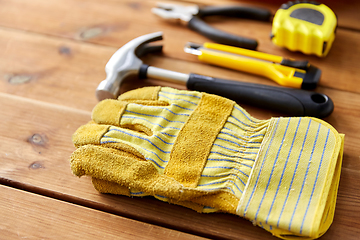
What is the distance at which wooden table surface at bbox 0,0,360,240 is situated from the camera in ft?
2.17

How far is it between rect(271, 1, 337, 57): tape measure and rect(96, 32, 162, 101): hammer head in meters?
0.36

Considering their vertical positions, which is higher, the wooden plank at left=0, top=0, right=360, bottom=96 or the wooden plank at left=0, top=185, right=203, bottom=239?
the wooden plank at left=0, top=0, right=360, bottom=96

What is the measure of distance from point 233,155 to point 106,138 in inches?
10.2

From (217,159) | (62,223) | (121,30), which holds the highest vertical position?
(121,30)

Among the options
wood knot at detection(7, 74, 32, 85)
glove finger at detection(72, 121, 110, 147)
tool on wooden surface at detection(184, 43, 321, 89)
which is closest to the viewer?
glove finger at detection(72, 121, 110, 147)

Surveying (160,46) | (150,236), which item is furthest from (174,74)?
(150,236)

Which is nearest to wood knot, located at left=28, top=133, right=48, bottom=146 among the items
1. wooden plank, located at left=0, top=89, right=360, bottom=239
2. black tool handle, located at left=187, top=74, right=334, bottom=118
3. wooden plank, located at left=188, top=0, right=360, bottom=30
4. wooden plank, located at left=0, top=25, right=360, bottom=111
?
wooden plank, located at left=0, top=89, right=360, bottom=239

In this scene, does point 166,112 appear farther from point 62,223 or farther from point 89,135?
point 62,223

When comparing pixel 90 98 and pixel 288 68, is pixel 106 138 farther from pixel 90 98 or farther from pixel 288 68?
pixel 288 68

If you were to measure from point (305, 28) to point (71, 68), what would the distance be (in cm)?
63

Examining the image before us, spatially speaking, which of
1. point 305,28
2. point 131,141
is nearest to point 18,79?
point 131,141

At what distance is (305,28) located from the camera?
0.90 m

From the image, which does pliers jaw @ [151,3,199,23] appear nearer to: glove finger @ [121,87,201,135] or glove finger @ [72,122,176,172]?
glove finger @ [121,87,201,135]

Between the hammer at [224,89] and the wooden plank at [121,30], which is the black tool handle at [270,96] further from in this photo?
the wooden plank at [121,30]
